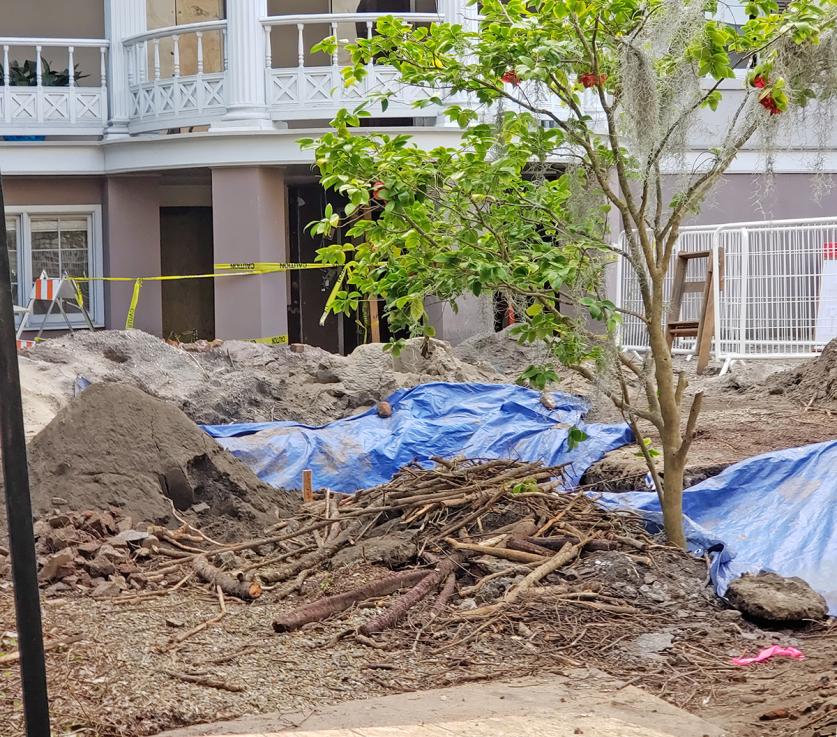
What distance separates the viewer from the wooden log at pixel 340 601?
21.1ft

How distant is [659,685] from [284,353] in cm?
979

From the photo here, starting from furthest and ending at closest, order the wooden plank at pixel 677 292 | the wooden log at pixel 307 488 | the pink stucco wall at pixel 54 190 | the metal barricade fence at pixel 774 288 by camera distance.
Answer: the pink stucco wall at pixel 54 190
the wooden plank at pixel 677 292
the metal barricade fence at pixel 774 288
the wooden log at pixel 307 488

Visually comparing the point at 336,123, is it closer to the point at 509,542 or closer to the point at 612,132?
the point at 612,132

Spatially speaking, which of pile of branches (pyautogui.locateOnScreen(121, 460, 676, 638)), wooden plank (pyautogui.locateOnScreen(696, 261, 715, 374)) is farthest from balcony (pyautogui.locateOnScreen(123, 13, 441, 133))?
pile of branches (pyautogui.locateOnScreen(121, 460, 676, 638))

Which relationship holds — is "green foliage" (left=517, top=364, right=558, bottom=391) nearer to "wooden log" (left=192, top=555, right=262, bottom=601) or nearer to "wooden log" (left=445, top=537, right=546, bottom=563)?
"wooden log" (left=445, top=537, right=546, bottom=563)

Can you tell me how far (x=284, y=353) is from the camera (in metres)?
14.8

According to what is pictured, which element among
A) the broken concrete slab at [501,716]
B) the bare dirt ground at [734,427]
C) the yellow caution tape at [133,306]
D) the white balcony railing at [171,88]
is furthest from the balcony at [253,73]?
the broken concrete slab at [501,716]

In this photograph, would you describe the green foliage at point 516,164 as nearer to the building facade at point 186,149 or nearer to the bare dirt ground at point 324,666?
the bare dirt ground at point 324,666

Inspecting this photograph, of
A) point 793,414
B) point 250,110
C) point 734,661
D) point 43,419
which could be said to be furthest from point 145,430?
point 250,110

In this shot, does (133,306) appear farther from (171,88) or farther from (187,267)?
(171,88)

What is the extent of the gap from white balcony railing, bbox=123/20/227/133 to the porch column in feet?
3.14

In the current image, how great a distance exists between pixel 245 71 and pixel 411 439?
7619 mm

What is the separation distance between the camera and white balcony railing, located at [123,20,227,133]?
16578 mm

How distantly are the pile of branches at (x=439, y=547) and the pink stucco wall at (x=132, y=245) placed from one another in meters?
9.62
